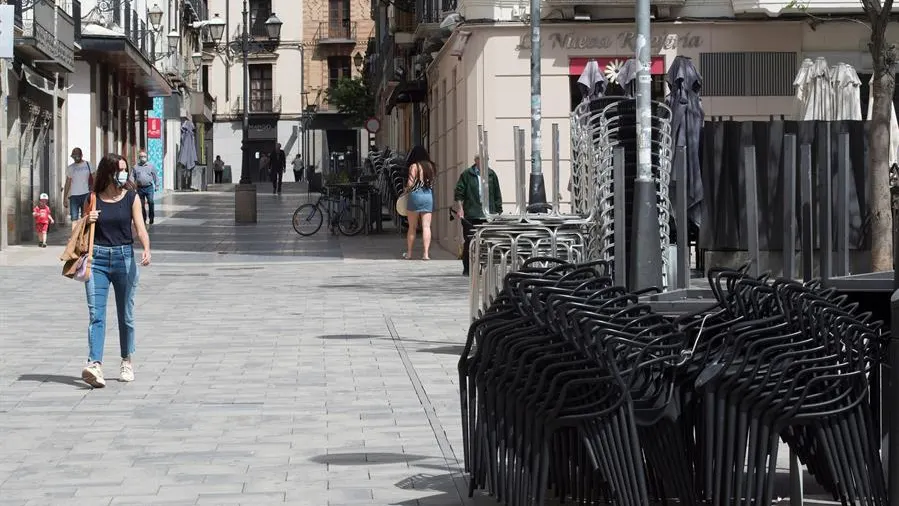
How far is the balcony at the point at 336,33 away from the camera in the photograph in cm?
8744

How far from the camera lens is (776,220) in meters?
18.7

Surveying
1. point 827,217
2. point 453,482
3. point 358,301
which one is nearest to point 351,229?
point 358,301

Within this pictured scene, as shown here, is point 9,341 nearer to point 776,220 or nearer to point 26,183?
point 776,220

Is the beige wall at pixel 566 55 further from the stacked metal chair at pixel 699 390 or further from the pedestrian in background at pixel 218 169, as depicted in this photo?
the pedestrian in background at pixel 218 169

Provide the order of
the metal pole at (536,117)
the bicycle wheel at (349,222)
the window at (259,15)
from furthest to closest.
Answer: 1. the window at (259,15)
2. the bicycle wheel at (349,222)
3. the metal pole at (536,117)

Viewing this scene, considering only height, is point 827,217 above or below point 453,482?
above

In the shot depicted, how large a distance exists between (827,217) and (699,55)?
Result: 1601cm

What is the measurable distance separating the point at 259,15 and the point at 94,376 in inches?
3104

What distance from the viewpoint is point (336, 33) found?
88.1m

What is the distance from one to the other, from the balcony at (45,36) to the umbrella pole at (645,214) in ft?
65.3

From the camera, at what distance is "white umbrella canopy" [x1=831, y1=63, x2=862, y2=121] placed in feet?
68.0

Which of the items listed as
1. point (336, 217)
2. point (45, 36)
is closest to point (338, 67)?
point (336, 217)

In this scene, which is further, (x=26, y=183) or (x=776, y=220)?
(x=26, y=183)

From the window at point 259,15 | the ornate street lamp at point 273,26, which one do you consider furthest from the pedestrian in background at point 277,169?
the window at point 259,15
